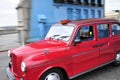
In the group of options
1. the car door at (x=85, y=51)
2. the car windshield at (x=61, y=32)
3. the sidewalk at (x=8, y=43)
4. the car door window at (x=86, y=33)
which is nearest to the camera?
the car door at (x=85, y=51)

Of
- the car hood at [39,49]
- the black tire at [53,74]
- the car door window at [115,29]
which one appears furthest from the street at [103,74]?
the car hood at [39,49]

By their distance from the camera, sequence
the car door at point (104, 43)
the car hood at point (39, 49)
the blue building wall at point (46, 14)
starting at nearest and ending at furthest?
1. the car hood at point (39, 49)
2. the car door at point (104, 43)
3. the blue building wall at point (46, 14)

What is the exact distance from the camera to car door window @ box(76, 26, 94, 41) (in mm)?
5391

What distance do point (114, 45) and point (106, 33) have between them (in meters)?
0.48

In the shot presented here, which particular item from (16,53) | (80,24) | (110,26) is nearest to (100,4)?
(110,26)

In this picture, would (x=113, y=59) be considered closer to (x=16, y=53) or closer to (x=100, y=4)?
(x=16, y=53)

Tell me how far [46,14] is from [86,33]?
726cm

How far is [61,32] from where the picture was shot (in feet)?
18.3

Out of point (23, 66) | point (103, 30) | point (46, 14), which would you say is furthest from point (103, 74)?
point (46, 14)

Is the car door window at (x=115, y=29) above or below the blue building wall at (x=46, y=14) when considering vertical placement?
below

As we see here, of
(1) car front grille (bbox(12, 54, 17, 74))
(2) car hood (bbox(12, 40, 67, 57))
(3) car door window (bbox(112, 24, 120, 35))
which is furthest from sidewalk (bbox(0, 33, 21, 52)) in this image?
(3) car door window (bbox(112, 24, 120, 35))

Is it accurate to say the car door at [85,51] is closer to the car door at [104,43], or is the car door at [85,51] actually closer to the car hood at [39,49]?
the car door at [104,43]

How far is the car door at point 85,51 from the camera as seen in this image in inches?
200

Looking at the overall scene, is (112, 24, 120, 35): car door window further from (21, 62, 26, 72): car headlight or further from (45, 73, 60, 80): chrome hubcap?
(21, 62, 26, 72): car headlight
